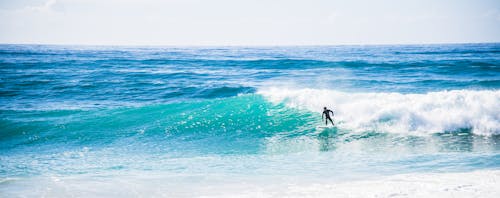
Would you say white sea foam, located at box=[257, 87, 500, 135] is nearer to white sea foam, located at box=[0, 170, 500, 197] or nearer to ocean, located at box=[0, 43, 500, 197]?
ocean, located at box=[0, 43, 500, 197]

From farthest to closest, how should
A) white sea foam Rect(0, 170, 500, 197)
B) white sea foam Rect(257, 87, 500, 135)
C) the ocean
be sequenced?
1. white sea foam Rect(257, 87, 500, 135)
2. the ocean
3. white sea foam Rect(0, 170, 500, 197)

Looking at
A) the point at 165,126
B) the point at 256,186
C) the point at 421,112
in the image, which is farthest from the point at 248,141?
the point at 421,112

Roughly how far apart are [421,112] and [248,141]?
244 inches

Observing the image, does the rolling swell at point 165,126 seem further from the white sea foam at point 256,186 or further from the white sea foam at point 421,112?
the white sea foam at point 256,186

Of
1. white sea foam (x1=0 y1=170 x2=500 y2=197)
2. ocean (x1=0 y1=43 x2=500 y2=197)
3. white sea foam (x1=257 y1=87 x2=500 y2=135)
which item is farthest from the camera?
white sea foam (x1=257 y1=87 x2=500 y2=135)

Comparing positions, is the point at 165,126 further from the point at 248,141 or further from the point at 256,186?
the point at 256,186

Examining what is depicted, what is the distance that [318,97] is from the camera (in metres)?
15.5

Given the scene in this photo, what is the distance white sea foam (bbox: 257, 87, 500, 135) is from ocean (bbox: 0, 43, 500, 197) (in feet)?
0.15

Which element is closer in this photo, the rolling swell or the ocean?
the ocean

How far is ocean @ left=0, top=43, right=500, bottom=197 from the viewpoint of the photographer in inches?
264

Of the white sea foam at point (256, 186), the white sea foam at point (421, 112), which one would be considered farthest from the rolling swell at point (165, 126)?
the white sea foam at point (256, 186)

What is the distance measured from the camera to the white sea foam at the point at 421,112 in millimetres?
11609

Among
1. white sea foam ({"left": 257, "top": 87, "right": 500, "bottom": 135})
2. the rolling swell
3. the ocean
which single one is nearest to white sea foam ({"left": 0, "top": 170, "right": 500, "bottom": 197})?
the ocean

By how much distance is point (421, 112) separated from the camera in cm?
1243
